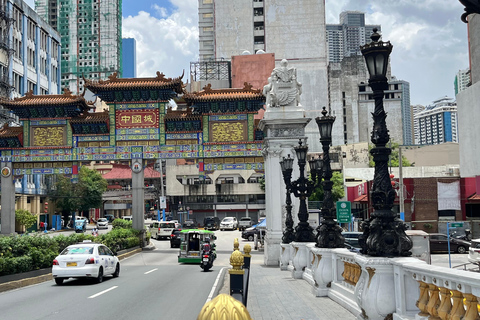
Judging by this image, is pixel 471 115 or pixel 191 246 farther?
pixel 191 246

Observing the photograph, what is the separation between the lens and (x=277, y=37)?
75.1 m

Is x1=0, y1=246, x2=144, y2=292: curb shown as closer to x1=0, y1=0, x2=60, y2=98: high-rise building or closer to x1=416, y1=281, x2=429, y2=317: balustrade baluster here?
x1=416, y1=281, x2=429, y2=317: balustrade baluster

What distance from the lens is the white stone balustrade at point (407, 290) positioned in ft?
18.9

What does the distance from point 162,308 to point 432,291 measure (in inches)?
298

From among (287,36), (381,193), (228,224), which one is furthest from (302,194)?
(287,36)

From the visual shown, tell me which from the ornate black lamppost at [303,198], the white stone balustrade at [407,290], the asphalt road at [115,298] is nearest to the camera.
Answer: the white stone balustrade at [407,290]

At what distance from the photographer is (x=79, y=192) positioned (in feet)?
237

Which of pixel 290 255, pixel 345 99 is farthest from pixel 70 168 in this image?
pixel 345 99

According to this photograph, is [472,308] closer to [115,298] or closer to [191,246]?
[115,298]

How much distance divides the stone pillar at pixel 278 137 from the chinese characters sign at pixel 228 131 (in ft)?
23.3

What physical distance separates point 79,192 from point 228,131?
43.1 metres

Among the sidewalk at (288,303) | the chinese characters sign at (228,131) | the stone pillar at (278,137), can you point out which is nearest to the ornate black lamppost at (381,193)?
the sidewalk at (288,303)

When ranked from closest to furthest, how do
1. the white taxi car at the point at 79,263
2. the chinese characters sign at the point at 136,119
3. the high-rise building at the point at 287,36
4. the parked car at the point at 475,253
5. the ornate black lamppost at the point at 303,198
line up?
the white taxi car at the point at 79,263, the ornate black lamppost at the point at 303,198, the parked car at the point at 475,253, the chinese characters sign at the point at 136,119, the high-rise building at the point at 287,36

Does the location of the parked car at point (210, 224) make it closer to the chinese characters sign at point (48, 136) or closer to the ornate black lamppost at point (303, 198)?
the chinese characters sign at point (48, 136)
